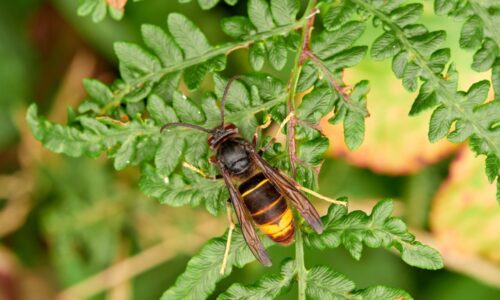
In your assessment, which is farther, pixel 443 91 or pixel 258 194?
pixel 258 194

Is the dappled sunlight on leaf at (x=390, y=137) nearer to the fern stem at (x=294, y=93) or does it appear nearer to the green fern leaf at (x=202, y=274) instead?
the fern stem at (x=294, y=93)

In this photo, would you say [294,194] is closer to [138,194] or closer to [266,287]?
[266,287]

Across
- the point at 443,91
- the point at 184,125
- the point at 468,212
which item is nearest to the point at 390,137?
the point at 468,212

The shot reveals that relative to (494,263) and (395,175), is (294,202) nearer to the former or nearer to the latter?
(395,175)

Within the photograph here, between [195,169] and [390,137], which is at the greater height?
[195,169]

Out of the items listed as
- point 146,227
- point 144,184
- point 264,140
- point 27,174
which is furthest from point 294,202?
point 27,174

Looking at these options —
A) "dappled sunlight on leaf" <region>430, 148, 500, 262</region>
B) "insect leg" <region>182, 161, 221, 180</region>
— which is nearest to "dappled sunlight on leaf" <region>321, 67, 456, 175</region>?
"dappled sunlight on leaf" <region>430, 148, 500, 262</region>

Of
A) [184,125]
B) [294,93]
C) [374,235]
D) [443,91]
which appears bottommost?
[374,235]
